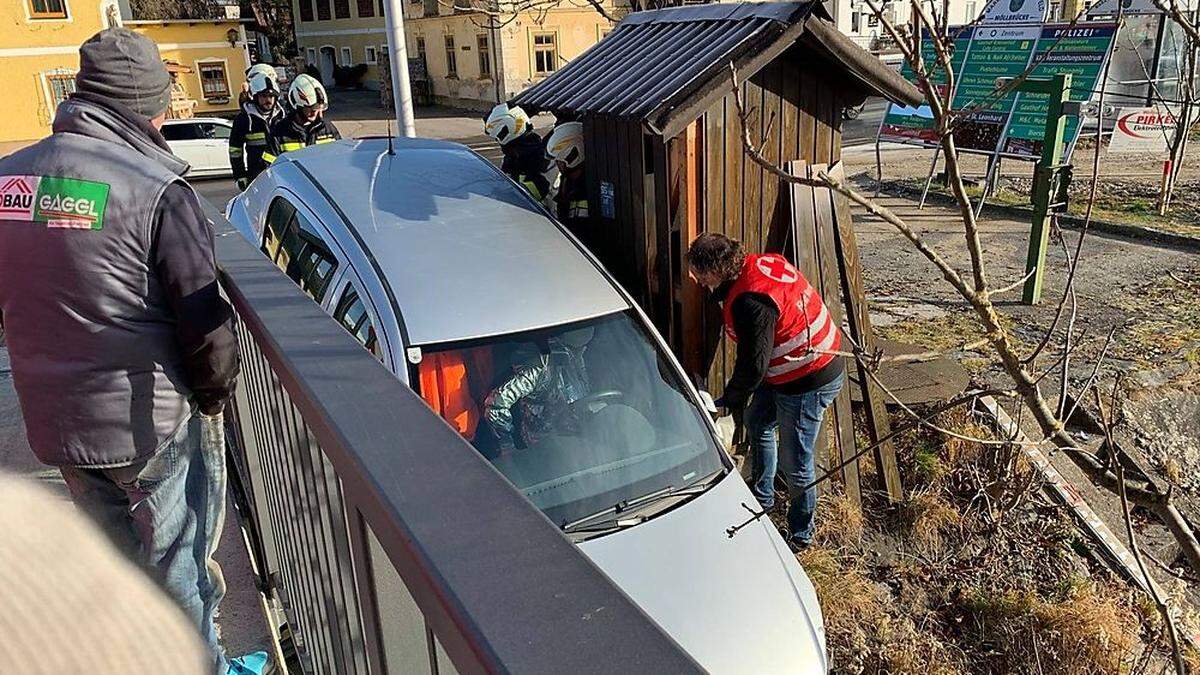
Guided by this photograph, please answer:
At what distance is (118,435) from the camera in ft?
7.66

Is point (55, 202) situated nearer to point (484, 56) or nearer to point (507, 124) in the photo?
point (507, 124)

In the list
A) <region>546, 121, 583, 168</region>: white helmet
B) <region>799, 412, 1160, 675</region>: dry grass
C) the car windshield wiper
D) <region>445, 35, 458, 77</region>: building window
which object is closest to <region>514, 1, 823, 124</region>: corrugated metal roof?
<region>546, 121, 583, 168</region>: white helmet

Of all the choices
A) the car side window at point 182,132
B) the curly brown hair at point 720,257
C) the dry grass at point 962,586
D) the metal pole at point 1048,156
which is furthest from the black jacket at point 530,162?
the car side window at point 182,132

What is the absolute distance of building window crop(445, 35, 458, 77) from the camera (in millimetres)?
34875

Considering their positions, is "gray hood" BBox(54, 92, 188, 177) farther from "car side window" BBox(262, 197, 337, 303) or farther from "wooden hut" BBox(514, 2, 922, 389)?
"wooden hut" BBox(514, 2, 922, 389)

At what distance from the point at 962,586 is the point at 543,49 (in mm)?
30474

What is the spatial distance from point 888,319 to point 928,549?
10.4ft

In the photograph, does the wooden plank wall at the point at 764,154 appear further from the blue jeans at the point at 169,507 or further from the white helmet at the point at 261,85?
the white helmet at the point at 261,85

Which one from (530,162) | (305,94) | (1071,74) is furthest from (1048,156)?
(305,94)

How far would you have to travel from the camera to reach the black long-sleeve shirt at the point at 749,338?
4258mm

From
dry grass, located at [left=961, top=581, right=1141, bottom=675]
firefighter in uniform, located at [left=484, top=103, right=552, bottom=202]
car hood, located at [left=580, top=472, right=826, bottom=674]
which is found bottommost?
dry grass, located at [left=961, top=581, right=1141, bottom=675]

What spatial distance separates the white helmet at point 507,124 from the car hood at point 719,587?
3840 millimetres

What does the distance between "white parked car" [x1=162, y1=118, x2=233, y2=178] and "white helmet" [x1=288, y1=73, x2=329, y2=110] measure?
1162 centimetres

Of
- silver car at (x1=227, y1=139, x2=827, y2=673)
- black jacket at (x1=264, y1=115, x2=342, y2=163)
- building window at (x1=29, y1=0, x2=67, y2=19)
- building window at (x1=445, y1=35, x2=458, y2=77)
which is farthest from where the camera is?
building window at (x1=445, y1=35, x2=458, y2=77)
